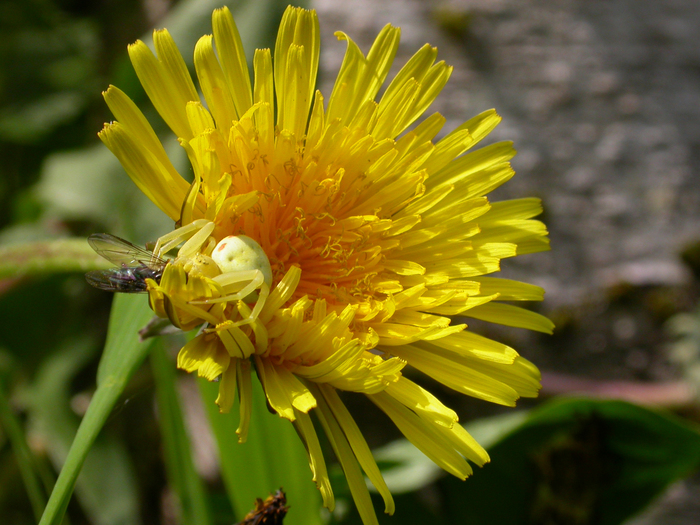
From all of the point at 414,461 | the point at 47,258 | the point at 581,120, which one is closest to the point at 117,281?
the point at 47,258

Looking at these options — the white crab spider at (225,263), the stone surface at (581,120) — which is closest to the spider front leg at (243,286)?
the white crab spider at (225,263)

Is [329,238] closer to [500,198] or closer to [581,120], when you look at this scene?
[500,198]

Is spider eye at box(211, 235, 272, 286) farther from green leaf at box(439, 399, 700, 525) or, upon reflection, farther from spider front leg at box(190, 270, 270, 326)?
green leaf at box(439, 399, 700, 525)

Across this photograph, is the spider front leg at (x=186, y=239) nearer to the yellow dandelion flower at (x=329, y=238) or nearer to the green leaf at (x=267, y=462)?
the yellow dandelion flower at (x=329, y=238)

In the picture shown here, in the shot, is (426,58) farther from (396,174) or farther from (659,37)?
(659,37)

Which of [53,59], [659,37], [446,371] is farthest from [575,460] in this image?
[53,59]

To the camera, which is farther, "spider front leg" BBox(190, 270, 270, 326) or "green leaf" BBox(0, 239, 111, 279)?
"green leaf" BBox(0, 239, 111, 279)

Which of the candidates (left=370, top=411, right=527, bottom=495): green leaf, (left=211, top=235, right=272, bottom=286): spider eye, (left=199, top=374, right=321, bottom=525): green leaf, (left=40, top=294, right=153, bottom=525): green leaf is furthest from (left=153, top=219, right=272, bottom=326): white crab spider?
(left=370, top=411, right=527, bottom=495): green leaf

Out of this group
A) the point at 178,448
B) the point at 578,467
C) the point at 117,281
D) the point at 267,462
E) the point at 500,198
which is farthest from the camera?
the point at 500,198
